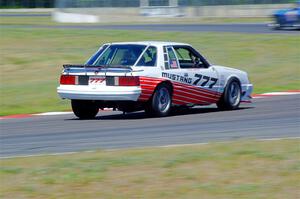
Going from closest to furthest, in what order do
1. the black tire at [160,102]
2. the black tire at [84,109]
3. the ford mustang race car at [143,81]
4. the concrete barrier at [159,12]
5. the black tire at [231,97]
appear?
the ford mustang race car at [143,81], the black tire at [160,102], the black tire at [84,109], the black tire at [231,97], the concrete barrier at [159,12]

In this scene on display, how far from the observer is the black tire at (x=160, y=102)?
1577 centimetres

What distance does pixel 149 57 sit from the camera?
1612cm

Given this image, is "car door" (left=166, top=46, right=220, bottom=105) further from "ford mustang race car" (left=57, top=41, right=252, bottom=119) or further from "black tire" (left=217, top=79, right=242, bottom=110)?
"black tire" (left=217, top=79, right=242, bottom=110)

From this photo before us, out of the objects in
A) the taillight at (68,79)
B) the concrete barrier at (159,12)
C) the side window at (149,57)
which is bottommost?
the concrete barrier at (159,12)

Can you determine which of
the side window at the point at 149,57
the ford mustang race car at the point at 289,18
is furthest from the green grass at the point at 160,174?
the ford mustang race car at the point at 289,18

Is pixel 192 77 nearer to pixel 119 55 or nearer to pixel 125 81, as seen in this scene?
pixel 119 55

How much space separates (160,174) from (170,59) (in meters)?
7.82

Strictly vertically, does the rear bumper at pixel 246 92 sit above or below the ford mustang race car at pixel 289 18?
above

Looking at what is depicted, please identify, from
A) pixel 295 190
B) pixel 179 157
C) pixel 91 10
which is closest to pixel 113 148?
pixel 179 157

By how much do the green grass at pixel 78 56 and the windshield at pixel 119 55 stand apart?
107 inches

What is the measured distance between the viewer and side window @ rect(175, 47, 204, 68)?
55.1 ft

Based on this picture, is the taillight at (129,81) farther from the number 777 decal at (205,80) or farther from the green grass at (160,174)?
the green grass at (160,174)

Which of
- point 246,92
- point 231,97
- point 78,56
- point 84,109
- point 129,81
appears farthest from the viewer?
point 78,56

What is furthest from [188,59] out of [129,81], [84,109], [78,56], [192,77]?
[78,56]
